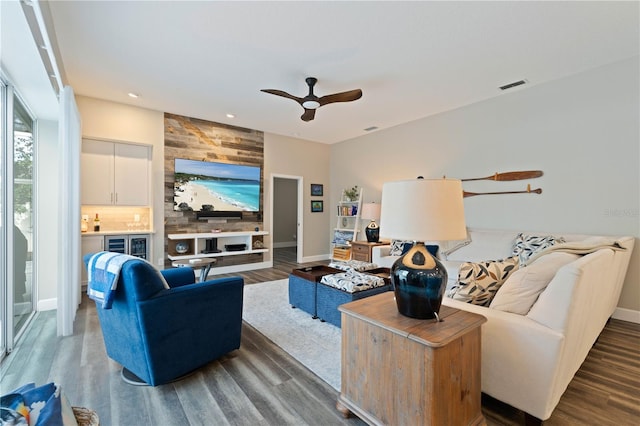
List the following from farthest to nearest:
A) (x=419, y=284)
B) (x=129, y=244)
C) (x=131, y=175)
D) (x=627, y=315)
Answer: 1. (x=131, y=175)
2. (x=129, y=244)
3. (x=627, y=315)
4. (x=419, y=284)

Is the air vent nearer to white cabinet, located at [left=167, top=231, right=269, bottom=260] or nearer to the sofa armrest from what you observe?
the sofa armrest

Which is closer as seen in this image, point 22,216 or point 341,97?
point 22,216

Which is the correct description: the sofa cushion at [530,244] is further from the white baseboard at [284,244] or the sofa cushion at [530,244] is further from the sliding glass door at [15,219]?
the white baseboard at [284,244]

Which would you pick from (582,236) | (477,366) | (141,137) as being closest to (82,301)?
(141,137)

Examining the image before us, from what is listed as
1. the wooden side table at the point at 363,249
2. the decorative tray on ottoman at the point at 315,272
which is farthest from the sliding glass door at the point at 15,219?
the wooden side table at the point at 363,249

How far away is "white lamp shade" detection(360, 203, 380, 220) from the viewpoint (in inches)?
228

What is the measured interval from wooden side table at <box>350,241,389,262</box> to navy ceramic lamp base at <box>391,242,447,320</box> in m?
3.93

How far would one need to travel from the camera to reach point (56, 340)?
2.72 metres

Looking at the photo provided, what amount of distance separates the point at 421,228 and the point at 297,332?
2031mm

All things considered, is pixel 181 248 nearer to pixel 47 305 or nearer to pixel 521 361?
pixel 47 305

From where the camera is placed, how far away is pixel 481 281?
6.34ft

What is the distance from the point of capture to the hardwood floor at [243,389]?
1737 mm

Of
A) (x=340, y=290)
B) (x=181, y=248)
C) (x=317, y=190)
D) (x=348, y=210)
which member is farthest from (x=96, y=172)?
(x=348, y=210)

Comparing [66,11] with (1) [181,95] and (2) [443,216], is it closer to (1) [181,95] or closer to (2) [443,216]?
(1) [181,95]
